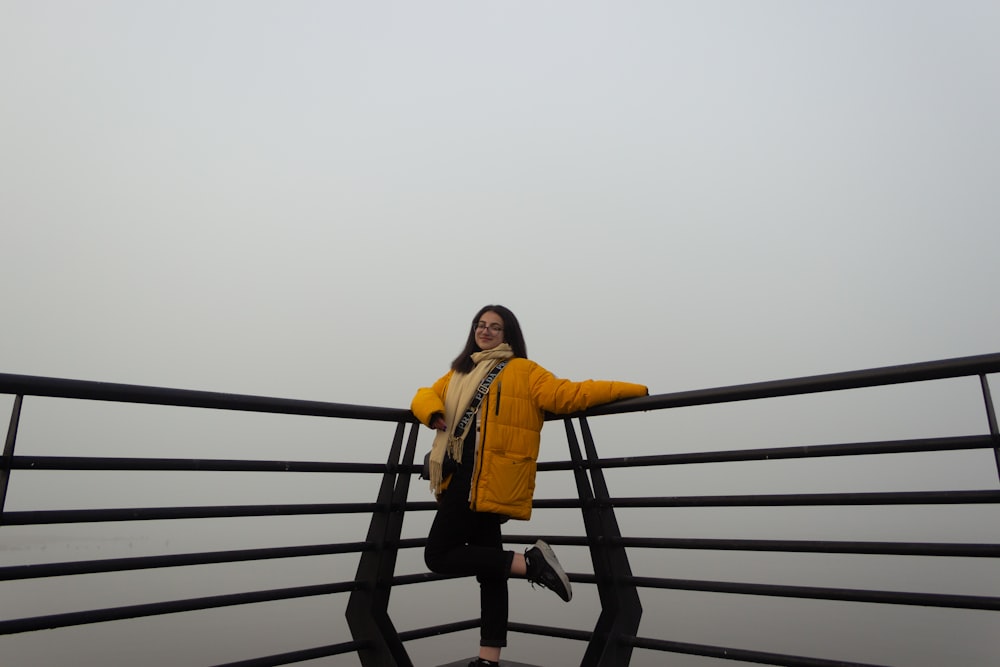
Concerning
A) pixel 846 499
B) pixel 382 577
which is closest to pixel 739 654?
pixel 846 499

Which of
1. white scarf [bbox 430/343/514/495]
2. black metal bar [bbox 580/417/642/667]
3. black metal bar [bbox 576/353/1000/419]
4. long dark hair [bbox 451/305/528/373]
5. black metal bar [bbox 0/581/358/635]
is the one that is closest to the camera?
black metal bar [bbox 0/581/358/635]

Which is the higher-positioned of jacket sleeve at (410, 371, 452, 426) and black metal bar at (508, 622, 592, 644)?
jacket sleeve at (410, 371, 452, 426)

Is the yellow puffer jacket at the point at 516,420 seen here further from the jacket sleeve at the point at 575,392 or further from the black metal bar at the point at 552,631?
the black metal bar at the point at 552,631

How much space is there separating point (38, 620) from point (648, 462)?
179 cm

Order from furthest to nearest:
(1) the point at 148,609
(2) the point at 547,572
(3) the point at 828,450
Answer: (2) the point at 547,572 → (3) the point at 828,450 → (1) the point at 148,609

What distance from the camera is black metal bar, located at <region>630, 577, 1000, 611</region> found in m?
1.92

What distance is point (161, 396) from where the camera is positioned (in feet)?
7.16

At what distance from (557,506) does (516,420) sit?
1.29 feet

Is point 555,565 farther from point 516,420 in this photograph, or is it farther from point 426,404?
point 426,404

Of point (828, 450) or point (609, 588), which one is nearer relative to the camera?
point (828, 450)

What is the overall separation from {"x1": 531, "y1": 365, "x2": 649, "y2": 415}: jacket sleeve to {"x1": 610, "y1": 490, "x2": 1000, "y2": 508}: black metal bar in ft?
1.24

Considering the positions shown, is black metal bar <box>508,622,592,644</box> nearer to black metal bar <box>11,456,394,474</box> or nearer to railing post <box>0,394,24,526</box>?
black metal bar <box>11,456,394,474</box>

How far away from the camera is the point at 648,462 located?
2.58 metres

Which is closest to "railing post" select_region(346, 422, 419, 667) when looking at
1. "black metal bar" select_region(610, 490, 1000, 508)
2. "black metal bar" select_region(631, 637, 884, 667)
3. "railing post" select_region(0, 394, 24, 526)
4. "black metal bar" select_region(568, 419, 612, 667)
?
"black metal bar" select_region(568, 419, 612, 667)
